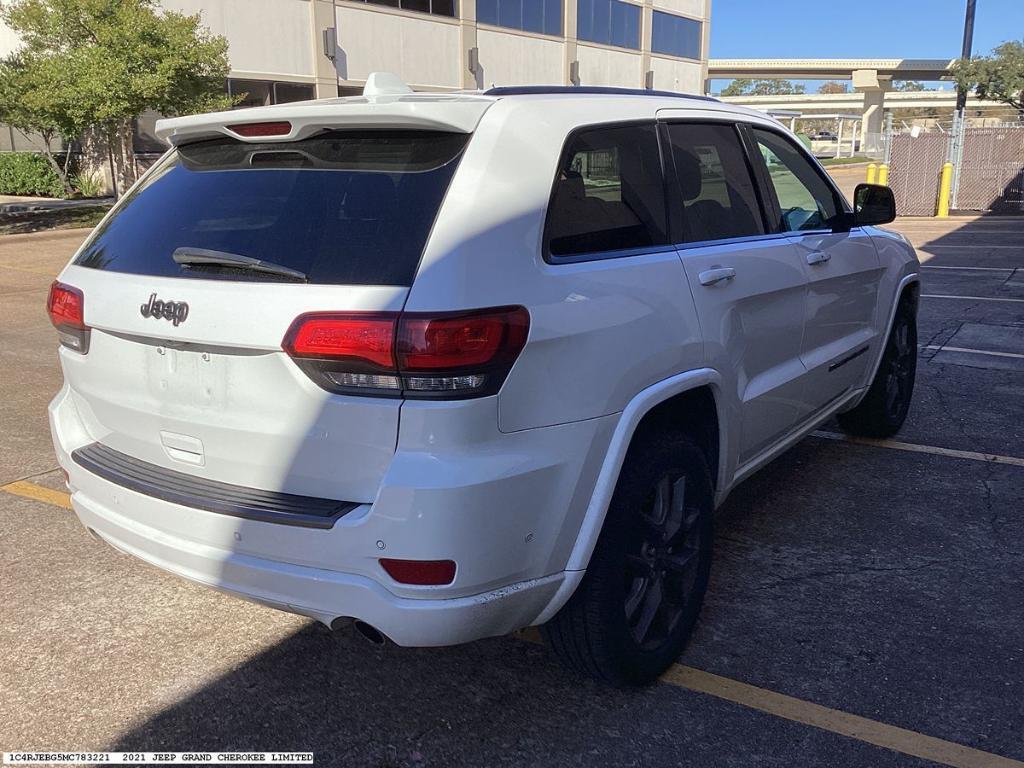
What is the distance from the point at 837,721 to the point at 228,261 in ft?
7.42

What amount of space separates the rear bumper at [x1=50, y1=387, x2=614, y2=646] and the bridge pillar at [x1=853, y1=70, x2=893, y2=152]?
66.4 m

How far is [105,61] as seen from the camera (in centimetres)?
1869

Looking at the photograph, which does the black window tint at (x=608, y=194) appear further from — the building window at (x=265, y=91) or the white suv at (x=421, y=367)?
the building window at (x=265, y=91)

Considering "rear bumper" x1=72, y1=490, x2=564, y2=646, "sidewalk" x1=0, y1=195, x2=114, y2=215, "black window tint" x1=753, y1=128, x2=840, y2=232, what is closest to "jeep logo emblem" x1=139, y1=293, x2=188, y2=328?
"rear bumper" x1=72, y1=490, x2=564, y2=646

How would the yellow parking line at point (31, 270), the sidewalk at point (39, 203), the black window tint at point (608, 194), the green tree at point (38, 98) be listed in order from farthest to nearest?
1. the sidewalk at point (39, 203)
2. the green tree at point (38, 98)
3. the yellow parking line at point (31, 270)
4. the black window tint at point (608, 194)

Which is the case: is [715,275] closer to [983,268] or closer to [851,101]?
[983,268]

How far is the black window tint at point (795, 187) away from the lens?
4.13m

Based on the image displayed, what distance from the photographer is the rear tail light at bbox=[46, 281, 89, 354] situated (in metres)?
3.01

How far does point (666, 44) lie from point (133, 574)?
44093mm

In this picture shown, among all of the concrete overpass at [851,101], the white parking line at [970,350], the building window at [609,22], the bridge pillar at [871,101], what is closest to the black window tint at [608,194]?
the white parking line at [970,350]

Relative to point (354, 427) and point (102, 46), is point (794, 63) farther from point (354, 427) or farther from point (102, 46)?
point (354, 427)

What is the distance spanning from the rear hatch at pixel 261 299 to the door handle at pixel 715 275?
107 centimetres

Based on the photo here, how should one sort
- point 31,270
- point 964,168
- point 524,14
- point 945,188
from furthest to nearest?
point 524,14 → point 964,168 → point 945,188 → point 31,270

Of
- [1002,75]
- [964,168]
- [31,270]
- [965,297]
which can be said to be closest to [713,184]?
[965,297]
